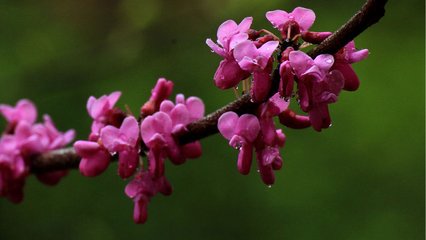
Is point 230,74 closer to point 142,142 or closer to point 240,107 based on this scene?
point 240,107

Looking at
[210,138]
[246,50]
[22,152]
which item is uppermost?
[210,138]

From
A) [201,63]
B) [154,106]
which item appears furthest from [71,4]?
[154,106]

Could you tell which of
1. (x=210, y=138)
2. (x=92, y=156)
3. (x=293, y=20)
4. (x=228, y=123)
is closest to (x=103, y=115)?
(x=92, y=156)

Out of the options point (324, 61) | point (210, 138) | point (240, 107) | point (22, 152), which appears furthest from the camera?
point (210, 138)

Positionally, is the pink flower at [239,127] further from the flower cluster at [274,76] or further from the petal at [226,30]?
the petal at [226,30]

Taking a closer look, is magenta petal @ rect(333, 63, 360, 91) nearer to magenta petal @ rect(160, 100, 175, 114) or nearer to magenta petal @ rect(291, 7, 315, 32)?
magenta petal @ rect(291, 7, 315, 32)

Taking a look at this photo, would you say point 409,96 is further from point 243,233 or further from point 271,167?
point 271,167
